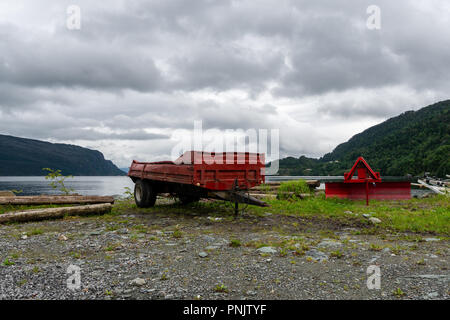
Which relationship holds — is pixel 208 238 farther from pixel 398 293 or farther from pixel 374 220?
pixel 374 220

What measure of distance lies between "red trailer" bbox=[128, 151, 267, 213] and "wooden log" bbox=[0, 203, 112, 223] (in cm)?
235

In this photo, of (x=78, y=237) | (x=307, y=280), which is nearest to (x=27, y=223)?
(x=78, y=237)

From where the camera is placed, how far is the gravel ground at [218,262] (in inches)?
158

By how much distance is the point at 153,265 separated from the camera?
16.7ft

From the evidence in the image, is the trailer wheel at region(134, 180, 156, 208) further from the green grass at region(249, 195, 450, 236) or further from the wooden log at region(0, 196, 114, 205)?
Answer: the green grass at region(249, 195, 450, 236)

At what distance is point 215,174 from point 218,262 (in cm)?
453

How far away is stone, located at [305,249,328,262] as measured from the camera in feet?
17.9

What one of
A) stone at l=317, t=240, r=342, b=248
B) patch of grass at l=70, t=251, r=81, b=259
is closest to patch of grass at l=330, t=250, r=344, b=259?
stone at l=317, t=240, r=342, b=248

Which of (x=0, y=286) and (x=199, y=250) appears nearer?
(x=0, y=286)

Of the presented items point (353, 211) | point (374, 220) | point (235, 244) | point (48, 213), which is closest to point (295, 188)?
point (353, 211)

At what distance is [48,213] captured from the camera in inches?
388

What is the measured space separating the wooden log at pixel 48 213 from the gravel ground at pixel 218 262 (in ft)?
3.19

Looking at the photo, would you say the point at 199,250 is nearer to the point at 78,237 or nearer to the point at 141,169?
the point at 78,237
